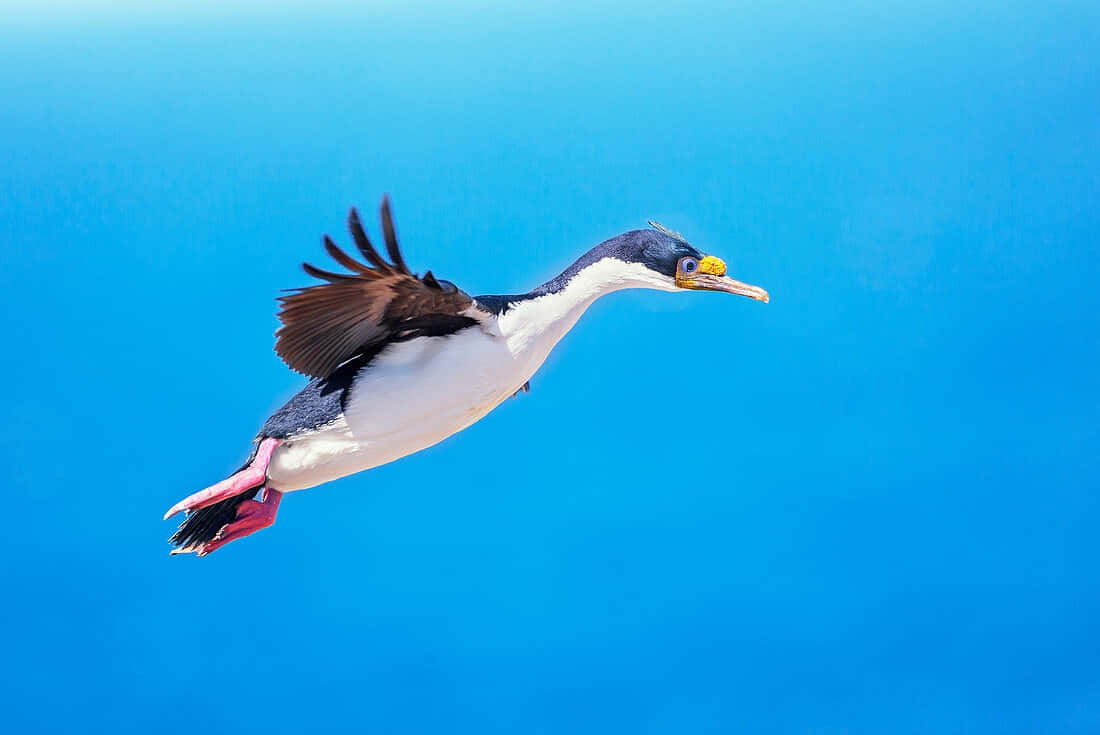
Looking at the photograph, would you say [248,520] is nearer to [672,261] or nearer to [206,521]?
[206,521]

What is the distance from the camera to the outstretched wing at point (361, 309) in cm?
183

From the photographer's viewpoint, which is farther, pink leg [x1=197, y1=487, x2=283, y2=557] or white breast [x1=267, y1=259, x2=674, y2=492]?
pink leg [x1=197, y1=487, x2=283, y2=557]

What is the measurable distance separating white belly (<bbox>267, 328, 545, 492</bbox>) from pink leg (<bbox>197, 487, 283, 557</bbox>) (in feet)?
0.47

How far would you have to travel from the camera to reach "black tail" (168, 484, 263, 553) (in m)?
2.21

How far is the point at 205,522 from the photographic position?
2.23 m

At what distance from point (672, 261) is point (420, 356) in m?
0.47

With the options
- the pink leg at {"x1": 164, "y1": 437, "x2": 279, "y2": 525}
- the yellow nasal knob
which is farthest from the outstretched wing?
the yellow nasal knob

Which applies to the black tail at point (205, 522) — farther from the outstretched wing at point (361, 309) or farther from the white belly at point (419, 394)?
the outstretched wing at point (361, 309)

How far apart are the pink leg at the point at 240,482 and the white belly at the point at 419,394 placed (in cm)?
7

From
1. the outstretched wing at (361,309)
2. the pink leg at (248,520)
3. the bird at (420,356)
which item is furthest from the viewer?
the pink leg at (248,520)

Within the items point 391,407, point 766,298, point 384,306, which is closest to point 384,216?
point 384,306

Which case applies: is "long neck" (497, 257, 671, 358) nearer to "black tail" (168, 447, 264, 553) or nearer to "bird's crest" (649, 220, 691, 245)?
"bird's crest" (649, 220, 691, 245)

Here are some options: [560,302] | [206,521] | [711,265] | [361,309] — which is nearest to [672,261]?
[711,265]

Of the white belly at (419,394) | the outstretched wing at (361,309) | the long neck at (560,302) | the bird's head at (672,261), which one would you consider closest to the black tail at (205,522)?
the white belly at (419,394)
